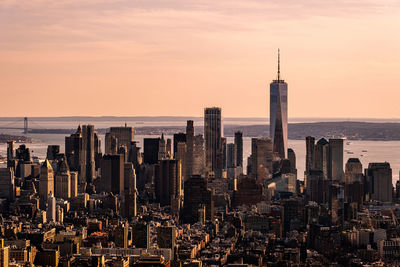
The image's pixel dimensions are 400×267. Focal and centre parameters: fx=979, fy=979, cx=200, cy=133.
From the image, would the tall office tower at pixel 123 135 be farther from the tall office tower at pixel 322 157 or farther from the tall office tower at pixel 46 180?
the tall office tower at pixel 46 180

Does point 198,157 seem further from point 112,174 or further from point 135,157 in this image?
point 112,174

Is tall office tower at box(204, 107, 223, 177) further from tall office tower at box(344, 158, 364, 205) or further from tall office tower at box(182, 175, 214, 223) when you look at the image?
tall office tower at box(182, 175, 214, 223)

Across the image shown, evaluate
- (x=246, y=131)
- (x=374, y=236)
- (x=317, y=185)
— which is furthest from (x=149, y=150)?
(x=246, y=131)

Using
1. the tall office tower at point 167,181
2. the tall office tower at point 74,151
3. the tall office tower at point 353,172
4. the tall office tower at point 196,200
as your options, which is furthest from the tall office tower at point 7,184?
the tall office tower at point 353,172

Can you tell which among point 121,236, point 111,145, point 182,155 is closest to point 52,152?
point 111,145

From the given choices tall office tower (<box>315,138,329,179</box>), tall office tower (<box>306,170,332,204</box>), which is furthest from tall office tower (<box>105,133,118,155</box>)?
tall office tower (<box>306,170,332,204</box>)
